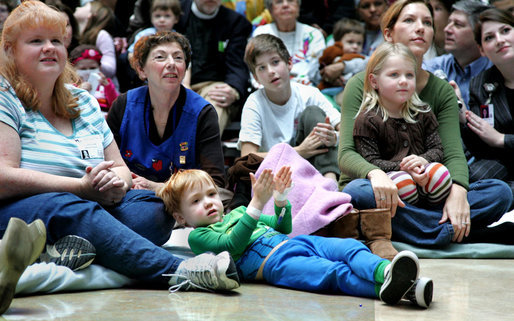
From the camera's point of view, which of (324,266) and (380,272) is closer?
(380,272)

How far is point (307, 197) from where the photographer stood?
2633 millimetres

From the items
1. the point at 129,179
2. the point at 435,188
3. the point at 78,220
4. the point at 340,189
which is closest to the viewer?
the point at 78,220

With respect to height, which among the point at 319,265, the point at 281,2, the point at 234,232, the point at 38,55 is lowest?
the point at 319,265

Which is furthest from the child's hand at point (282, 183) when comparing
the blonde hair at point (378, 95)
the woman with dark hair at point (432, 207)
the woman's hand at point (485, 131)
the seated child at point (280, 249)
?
the woman's hand at point (485, 131)

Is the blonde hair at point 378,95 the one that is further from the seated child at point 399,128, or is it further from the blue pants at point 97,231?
the blue pants at point 97,231

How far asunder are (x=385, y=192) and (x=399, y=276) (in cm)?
79

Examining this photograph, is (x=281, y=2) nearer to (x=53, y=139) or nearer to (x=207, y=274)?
(x=53, y=139)

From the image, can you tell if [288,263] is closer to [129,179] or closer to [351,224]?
[351,224]

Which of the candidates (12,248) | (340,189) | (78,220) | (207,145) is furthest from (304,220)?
(12,248)

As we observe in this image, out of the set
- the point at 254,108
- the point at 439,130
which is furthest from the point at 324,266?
Result: the point at 254,108

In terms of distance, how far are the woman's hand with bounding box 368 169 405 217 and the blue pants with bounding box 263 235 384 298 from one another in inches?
17.8

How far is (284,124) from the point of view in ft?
11.4

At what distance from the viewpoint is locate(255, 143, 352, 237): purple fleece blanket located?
248 centimetres

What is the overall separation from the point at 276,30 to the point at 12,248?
3.04 metres
